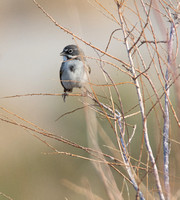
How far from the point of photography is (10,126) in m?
12.5

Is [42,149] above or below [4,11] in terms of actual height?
below

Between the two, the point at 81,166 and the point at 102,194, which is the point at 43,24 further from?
the point at 102,194

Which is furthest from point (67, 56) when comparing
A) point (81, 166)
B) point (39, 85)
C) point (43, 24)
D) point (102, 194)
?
point (43, 24)

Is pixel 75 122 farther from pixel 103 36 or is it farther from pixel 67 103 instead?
pixel 103 36

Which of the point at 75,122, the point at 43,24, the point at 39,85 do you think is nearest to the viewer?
the point at 75,122

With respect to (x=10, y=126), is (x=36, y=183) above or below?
below

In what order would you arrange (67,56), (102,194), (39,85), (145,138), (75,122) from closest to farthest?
(145,138), (67,56), (102,194), (75,122), (39,85)

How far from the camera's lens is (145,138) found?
3.57 m

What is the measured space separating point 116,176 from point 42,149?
2.05 meters

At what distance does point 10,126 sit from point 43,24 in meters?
10.2

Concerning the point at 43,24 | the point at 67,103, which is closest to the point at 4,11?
the point at 43,24

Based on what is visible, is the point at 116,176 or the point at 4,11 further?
the point at 4,11

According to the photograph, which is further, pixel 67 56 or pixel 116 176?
pixel 116 176

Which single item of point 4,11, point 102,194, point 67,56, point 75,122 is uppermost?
point 4,11
